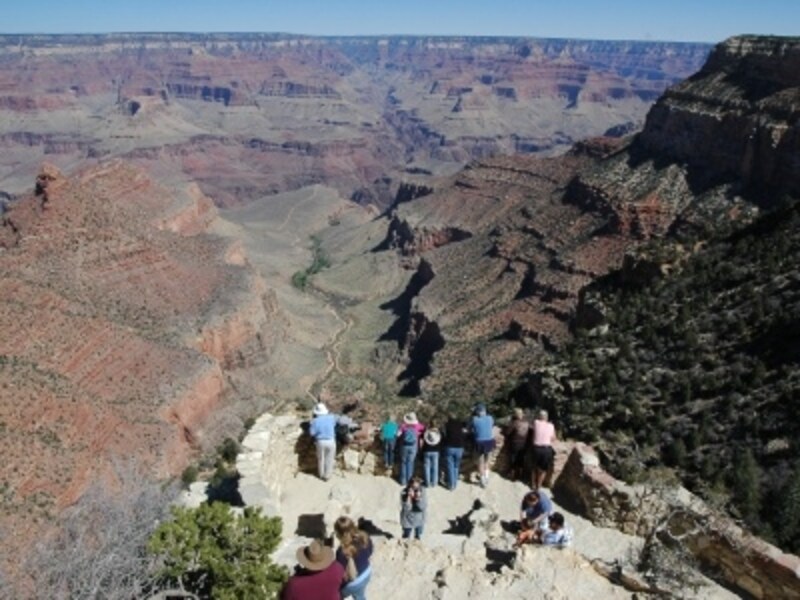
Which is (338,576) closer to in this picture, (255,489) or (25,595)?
(255,489)

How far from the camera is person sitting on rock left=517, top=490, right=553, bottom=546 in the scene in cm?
1633

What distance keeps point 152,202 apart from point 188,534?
8498 centimetres

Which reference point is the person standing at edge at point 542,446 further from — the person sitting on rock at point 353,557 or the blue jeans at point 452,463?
the person sitting on rock at point 353,557

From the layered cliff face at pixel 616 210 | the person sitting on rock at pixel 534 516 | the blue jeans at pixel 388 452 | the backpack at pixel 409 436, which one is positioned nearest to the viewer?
the person sitting on rock at pixel 534 516

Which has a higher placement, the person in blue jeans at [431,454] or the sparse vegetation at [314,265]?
the person in blue jeans at [431,454]

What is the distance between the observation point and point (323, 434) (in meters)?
19.6

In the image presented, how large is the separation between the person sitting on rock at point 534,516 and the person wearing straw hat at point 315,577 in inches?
209

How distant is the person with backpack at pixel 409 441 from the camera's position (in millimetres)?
19391

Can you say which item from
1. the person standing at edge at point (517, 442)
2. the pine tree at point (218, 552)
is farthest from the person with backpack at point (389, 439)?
the pine tree at point (218, 552)

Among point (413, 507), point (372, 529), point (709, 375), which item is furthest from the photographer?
point (709, 375)

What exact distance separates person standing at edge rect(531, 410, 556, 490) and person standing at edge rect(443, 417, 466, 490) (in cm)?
177

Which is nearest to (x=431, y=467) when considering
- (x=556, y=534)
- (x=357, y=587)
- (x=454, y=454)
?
(x=454, y=454)

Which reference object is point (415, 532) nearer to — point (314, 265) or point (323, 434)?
point (323, 434)

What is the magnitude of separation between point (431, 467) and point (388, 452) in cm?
120
